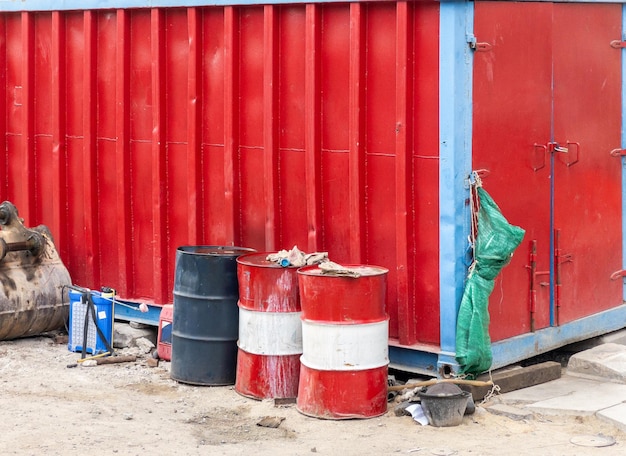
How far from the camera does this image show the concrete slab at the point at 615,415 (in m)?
8.57

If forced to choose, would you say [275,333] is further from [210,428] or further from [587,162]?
[587,162]

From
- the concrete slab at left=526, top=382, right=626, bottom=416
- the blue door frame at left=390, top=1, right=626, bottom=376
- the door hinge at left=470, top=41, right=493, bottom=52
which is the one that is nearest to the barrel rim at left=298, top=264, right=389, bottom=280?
the blue door frame at left=390, top=1, right=626, bottom=376

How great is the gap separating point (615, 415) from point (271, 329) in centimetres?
257

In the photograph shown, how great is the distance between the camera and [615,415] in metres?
8.75

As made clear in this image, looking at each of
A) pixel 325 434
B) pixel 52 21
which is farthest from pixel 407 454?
pixel 52 21

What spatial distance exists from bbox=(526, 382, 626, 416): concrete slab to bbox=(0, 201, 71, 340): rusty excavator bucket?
4.60 meters

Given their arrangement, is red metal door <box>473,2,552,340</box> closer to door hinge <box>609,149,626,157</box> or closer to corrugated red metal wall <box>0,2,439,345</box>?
corrugated red metal wall <box>0,2,439,345</box>

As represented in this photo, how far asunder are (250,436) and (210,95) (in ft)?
11.2

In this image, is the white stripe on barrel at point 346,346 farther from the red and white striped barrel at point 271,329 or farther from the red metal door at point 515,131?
the red metal door at point 515,131

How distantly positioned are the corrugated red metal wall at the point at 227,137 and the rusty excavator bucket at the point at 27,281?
0.50 metres

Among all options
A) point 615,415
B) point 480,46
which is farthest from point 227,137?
point 615,415

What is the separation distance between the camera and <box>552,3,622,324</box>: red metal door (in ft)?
33.1

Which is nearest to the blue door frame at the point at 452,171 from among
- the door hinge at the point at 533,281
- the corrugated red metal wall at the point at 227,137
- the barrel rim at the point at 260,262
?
the corrugated red metal wall at the point at 227,137

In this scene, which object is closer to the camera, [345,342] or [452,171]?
[345,342]
